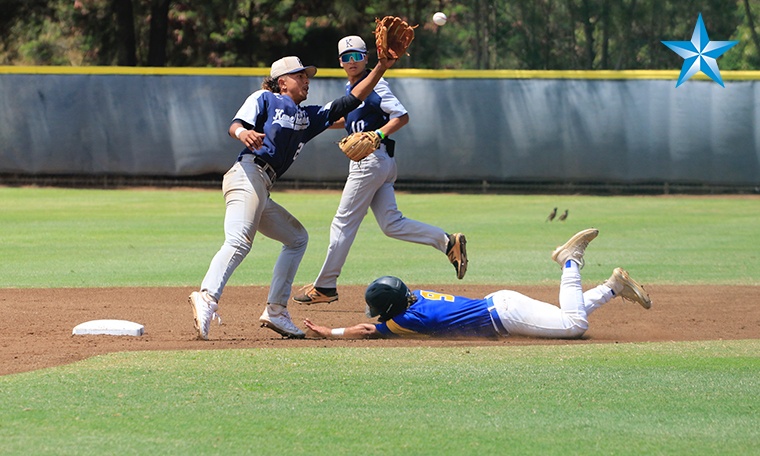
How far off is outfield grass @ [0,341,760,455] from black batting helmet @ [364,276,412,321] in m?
0.36

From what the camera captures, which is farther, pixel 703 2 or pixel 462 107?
pixel 703 2

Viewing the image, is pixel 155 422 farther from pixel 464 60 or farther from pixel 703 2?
pixel 464 60

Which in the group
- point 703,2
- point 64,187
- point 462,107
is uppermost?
point 703,2

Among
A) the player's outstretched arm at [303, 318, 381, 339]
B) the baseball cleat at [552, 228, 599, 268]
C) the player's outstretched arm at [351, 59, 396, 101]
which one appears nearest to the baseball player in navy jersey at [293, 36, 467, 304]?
the player's outstretched arm at [351, 59, 396, 101]

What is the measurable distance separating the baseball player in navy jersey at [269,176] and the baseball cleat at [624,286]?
6.50 ft

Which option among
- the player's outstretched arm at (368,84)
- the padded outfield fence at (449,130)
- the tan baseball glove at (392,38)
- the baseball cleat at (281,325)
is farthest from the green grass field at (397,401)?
the padded outfield fence at (449,130)

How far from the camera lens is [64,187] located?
2384cm

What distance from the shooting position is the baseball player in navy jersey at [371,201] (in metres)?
8.65

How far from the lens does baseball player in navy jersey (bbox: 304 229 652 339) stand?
671cm

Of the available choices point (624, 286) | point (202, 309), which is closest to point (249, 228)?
point (202, 309)

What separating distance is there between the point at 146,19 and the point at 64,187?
8183 mm

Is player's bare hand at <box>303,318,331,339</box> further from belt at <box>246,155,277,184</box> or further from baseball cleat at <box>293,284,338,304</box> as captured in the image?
baseball cleat at <box>293,284,338,304</box>

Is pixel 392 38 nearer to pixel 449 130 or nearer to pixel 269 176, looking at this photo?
pixel 269 176

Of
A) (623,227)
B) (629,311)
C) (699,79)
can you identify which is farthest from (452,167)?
(629,311)
